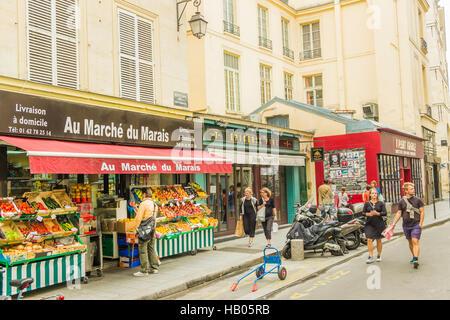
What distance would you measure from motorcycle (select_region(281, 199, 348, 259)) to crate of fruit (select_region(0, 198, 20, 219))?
6.21m

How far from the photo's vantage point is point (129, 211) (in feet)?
32.3

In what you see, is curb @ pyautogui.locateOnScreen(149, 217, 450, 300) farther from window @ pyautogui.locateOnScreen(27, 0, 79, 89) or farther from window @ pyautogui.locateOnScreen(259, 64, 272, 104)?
window @ pyautogui.locateOnScreen(259, 64, 272, 104)

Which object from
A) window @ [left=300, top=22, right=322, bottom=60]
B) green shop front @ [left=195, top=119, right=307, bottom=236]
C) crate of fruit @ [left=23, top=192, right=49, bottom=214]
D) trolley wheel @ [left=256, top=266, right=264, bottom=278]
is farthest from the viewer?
window @ [left=300, top=22, right=322, bottom=60]

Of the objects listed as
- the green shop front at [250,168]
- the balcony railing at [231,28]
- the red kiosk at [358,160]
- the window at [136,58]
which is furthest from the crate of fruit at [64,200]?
the red kiosk at [358,160]

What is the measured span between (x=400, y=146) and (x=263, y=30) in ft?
29.9

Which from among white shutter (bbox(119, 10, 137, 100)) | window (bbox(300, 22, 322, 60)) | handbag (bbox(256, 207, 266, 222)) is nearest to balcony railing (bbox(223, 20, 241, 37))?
white shutter (bbox(119, 10, 137, 100))

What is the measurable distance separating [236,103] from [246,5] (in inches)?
176

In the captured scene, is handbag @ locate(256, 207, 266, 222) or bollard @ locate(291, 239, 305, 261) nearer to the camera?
bollard @ locate(291, 239, 305, 261)

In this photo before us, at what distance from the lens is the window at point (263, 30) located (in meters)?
19.3

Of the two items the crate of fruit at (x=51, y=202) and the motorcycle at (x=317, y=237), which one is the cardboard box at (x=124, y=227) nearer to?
the crate of fruit at (x=51, y=202)

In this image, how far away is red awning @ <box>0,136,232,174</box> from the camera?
23.8ft

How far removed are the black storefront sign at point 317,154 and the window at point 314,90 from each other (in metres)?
6.34

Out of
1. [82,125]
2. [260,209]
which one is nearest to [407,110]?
[260,209]

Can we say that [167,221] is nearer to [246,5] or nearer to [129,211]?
[129,211]
